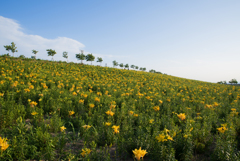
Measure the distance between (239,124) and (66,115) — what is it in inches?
206

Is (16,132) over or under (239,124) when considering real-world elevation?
under

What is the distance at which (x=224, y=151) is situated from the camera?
2.04 m

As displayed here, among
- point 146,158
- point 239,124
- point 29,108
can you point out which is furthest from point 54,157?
point 239,124

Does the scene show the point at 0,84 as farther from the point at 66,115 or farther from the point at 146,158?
the point at 146,158

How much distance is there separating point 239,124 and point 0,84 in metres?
8.86

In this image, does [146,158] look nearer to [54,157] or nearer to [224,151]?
[224,151]

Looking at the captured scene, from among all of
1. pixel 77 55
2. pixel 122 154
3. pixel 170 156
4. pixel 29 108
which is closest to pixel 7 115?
pixel 29 108

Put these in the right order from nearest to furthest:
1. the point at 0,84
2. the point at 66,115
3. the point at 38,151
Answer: the point at 38,151
the point at 66,115
the point at 0,84

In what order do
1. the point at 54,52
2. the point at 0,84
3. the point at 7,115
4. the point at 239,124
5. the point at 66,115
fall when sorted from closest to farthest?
the point at 7,115 < the point at 239,124 < the point at 66,115 < the point at 0,84 < the point at 54,52

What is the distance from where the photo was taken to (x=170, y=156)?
1.85 m

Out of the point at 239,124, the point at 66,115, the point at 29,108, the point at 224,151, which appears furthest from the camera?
the point at 66,115

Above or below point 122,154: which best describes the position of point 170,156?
above

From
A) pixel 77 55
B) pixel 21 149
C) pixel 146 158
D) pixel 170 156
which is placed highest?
pixel 77 55

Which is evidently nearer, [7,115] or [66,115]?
[7,115]
